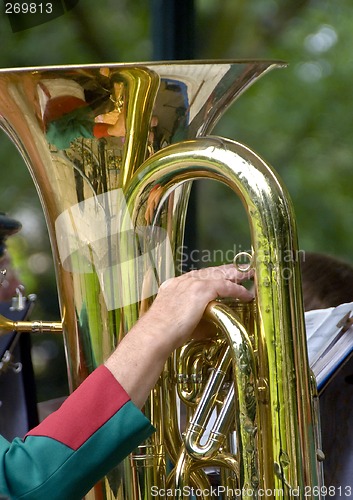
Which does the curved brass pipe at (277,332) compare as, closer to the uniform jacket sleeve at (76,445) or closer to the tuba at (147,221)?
the tuba at (147,221)

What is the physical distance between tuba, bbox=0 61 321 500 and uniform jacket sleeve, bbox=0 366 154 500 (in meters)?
0.15

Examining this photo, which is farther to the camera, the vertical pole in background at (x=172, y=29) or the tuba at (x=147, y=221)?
the vertical pole in background at (x=172, y=29)

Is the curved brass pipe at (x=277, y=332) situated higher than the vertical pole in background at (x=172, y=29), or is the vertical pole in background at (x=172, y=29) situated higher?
the vertical pole in background at (x=172, y=29)

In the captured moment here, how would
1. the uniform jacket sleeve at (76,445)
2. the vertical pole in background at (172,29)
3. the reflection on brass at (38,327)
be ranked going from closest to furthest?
the uniform jacket sleeve at (76,445) < the reflection on brass at (38,327) < the vertical pole in background at (172,29)

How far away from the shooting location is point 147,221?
1.31 metres

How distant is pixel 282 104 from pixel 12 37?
0.91 meters

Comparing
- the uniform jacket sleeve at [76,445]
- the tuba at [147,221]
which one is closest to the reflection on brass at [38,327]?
the tuba at [147,221]

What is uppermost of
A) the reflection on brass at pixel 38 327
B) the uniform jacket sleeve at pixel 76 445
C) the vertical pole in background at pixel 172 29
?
the vertical pole in background at pixel 172 29

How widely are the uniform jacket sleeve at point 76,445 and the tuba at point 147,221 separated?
0.15 meters

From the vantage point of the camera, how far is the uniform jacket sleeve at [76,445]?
3.69 feet

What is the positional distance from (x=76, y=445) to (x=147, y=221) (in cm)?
35

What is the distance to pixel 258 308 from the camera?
46.4 inches

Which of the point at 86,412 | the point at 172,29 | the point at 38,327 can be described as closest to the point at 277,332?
the point at 86,412

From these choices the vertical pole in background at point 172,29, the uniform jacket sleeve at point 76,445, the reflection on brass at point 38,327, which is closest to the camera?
the uniform jacket sleeve at point 76,445
